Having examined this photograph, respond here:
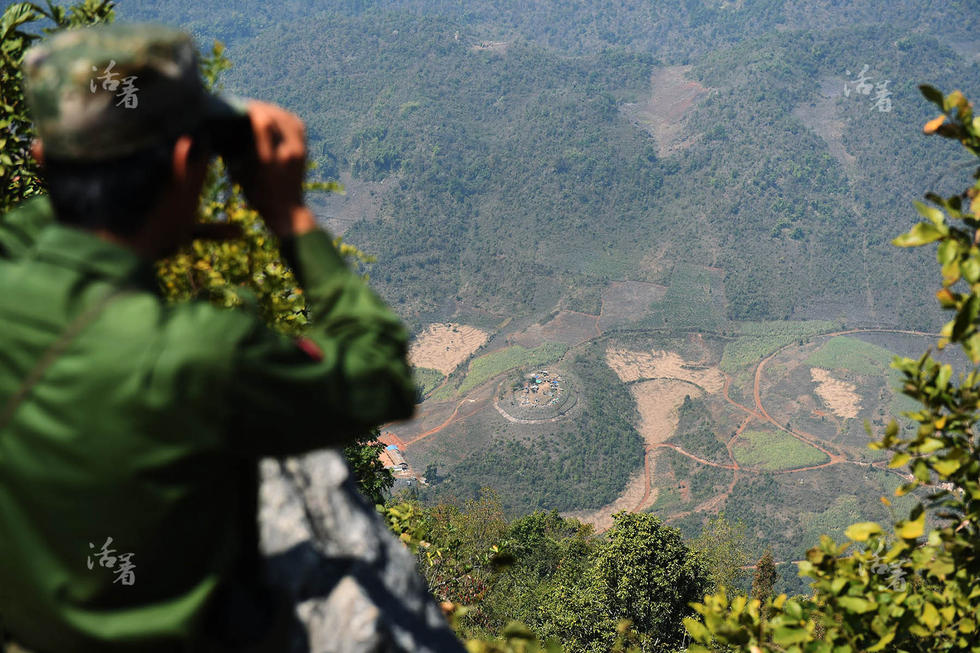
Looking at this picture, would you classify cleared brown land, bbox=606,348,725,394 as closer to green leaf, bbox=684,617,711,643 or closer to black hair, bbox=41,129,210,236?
green leaf, bbox=684,617,711,643

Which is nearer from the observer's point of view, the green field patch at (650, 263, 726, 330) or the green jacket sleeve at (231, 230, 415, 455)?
the green jacket sleeve at (231, 230, 415, 455)

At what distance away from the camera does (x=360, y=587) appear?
9.82 feet

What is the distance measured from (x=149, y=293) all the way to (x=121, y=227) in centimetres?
16

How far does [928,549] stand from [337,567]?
3.06m

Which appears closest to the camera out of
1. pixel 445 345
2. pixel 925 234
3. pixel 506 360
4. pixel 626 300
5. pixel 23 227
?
pixel 23 227

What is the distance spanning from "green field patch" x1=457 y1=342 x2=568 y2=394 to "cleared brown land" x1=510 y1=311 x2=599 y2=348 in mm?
1959

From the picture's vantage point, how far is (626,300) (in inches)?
5044

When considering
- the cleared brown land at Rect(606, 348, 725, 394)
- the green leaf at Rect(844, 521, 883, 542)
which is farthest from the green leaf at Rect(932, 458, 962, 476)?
the cleared brown land at Rect(606, 348, 725, 394)

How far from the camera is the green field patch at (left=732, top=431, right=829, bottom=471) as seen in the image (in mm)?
91000

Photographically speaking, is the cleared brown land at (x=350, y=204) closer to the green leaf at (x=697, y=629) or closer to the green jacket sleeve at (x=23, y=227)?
the green leaf at (x=697, y=629)

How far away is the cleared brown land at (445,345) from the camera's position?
112812 mm

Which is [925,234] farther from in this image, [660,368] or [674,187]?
Result: [674,187]
